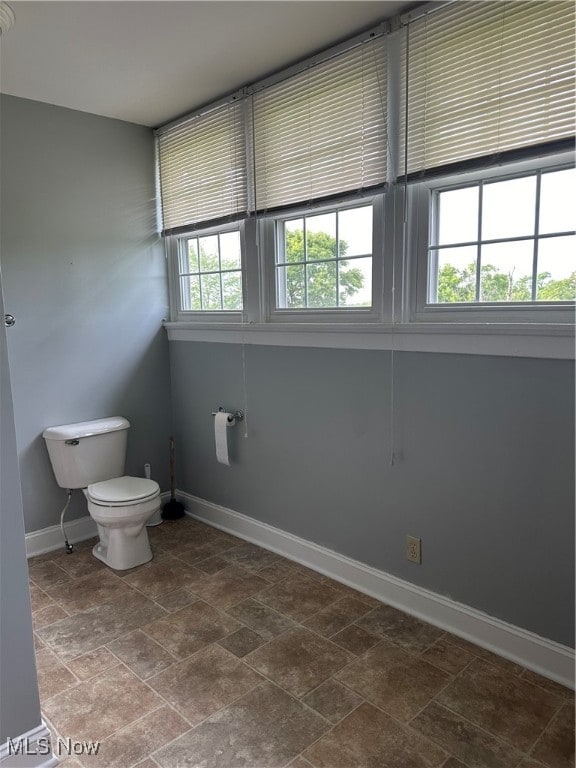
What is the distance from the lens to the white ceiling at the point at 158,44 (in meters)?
2.01

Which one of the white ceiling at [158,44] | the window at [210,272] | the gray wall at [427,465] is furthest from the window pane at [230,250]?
the white ceiling at [158,44]

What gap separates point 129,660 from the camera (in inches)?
84.0

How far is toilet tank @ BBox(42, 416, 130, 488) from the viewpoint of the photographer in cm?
299

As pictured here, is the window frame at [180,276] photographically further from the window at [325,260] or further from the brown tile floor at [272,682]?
the brown tile floor at [272,682]

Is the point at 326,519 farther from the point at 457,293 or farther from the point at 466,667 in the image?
the point at 457,293

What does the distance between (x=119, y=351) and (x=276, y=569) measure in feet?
5.24

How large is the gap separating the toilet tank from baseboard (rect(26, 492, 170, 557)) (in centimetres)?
28

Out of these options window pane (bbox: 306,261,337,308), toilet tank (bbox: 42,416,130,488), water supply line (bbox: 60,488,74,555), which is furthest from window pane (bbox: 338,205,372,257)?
water supply line (bbox: 60,488,74,555)

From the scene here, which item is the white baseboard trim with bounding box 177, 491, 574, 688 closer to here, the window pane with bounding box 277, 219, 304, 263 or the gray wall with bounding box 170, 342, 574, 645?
the gray wall with bounding box 170, 342, 574, 645

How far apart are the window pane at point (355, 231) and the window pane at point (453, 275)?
0.35 meters

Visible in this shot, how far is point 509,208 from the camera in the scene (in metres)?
1.99

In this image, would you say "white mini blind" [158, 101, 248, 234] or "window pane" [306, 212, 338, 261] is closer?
"window pane" [306, 212, 338, 261]

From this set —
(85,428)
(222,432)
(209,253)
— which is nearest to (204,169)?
(209,253)

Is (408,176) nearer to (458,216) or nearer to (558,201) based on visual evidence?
(458,216)
